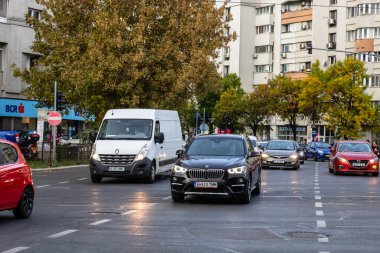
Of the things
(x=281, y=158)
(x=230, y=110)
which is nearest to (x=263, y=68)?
(x=230, y=110)

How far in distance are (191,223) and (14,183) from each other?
3.03 m

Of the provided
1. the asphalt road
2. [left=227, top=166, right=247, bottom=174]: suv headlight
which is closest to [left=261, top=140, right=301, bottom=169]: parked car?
the asphalt road

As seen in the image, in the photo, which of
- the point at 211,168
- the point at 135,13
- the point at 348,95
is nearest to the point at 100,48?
the point at 135,13

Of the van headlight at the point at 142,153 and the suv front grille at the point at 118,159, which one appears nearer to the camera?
the suv front grille at the point at 118,159

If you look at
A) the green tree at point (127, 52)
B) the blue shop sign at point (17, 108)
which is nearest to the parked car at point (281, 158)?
the green tree at point (127, 52)

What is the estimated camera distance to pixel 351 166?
32156 millimetres

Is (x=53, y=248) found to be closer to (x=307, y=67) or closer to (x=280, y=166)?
(x=280, y=166)

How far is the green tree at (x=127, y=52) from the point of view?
123 ft

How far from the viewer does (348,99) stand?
7381 cm

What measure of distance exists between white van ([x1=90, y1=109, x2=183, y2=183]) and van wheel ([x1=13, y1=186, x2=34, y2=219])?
9.60 metres

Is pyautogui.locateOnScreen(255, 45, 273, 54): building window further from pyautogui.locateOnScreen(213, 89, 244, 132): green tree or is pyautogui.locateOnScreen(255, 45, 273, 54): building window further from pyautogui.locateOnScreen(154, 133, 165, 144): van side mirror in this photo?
pyautogui.locateOnScreen(154, 133, 165, 144): van side mirror

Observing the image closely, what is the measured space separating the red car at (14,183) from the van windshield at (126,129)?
10.6 meters

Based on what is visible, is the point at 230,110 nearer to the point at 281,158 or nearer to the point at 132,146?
the point at 281,158

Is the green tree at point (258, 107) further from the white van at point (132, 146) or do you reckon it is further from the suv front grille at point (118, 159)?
the suv front grille at point (118, 159)
